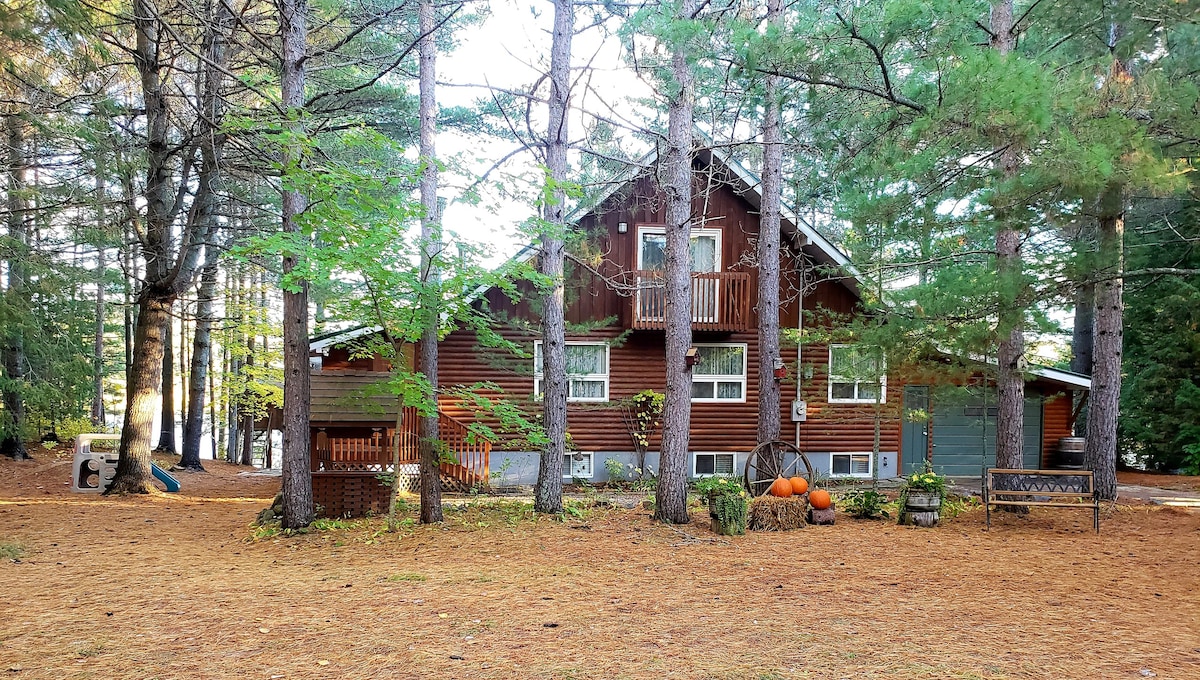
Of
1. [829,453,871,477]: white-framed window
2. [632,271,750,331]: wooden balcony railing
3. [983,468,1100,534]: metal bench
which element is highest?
[632,271,750,331]: wooden balcony railing

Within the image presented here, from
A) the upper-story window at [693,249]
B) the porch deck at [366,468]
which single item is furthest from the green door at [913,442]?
the porch deck at [366,468]

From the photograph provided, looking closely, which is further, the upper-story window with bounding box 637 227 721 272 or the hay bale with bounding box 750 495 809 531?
the upper-story window with bounding box 637 227 721 272

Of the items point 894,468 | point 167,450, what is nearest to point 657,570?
point 894,468

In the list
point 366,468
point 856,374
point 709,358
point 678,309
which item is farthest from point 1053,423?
point 366,468

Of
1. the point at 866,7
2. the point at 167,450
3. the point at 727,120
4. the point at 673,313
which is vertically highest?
the point at 727,120

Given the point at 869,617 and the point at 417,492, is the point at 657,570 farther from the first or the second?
the point at 417,492

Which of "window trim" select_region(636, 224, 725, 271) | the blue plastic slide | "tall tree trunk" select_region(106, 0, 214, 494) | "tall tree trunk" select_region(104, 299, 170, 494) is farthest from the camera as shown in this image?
"window trim" select_region(636, 224, 725, 271)

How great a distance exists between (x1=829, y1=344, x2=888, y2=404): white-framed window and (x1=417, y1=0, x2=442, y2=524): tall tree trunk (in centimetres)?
594

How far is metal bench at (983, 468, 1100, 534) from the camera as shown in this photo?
31.7 feet

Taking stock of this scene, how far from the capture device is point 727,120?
13625 mm

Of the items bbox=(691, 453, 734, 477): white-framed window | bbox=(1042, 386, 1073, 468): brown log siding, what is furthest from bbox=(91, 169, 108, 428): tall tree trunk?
bbox=(1042, 386, 1073, 468): brown log siding

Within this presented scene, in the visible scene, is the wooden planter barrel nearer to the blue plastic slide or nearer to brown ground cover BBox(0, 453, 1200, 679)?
brown ground cover BBox(0, 453, 1200, 679)

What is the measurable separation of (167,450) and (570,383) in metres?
13.7

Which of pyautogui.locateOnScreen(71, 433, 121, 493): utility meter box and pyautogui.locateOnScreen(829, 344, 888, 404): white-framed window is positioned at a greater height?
pyautogui.locateOnScreen(829, 344, 888, 404): white-framed window
